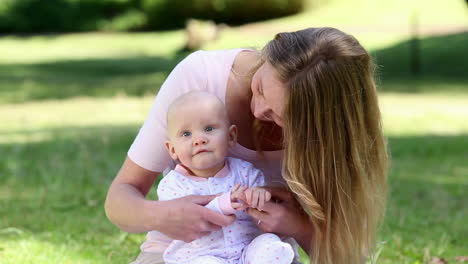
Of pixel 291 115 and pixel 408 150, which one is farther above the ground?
pixel 291 115

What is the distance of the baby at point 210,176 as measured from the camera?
110 inches

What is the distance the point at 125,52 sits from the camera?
25.5m

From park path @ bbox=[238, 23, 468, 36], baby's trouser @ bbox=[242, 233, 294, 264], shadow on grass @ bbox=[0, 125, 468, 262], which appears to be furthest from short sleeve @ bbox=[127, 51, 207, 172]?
park path @ bbox=[238, 23, 468, 36]

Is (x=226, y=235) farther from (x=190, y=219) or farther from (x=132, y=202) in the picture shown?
(x=132, y=202)

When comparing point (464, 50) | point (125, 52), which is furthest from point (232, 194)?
point (125, 52)

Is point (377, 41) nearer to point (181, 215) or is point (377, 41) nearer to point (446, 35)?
point (446, 35)

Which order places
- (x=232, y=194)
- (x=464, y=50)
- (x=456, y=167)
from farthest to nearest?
(x=464, y=50), (x=456, y=167), (x=232, y=194)

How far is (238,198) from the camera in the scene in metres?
2.71

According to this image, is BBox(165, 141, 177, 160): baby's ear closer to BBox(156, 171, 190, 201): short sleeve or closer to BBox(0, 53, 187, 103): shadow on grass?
BBox(156, 171, 190, 201): short sleeve

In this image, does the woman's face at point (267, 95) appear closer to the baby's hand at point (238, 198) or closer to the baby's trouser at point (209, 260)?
the baby's hand at point (238, 198)

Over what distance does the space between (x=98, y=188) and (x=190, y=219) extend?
3261 mm

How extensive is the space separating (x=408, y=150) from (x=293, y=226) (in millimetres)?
5814

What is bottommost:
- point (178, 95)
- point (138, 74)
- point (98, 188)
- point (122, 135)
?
point (138, 74)

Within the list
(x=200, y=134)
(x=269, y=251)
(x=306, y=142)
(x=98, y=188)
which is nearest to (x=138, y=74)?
(x=98, y=188)
